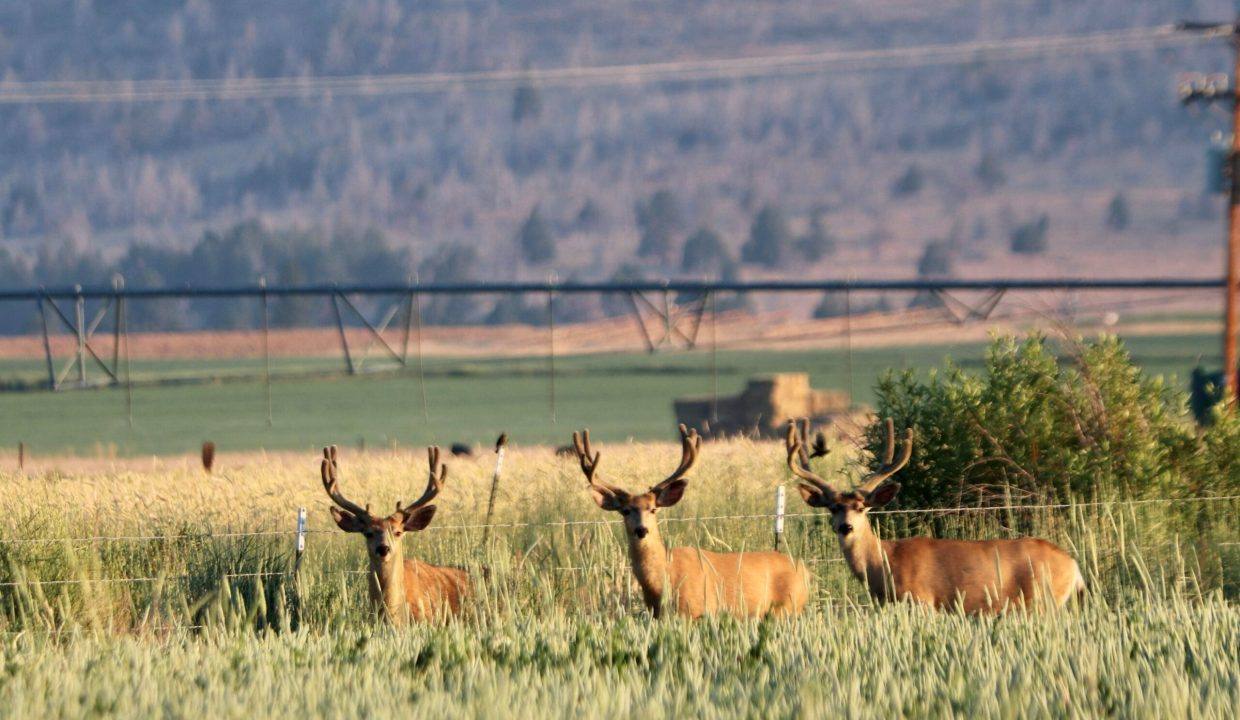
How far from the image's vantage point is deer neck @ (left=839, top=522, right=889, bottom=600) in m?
13.7

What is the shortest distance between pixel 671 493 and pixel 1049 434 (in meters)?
5.69

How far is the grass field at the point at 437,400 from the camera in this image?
343 feet

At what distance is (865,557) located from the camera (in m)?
13.8

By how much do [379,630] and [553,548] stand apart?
4740mm

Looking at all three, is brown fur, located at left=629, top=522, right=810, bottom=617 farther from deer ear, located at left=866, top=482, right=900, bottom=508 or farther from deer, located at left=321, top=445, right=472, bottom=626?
deer, located at left=321, top=445, right=472, bottom=626

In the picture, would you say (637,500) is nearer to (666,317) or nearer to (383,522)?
(383,522)

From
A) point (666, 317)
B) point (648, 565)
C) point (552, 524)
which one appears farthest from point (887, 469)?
point (666, 317)

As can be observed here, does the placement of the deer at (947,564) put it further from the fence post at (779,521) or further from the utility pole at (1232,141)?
the utility pole at (1232,141)

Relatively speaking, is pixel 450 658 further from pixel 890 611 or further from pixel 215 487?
pixel 215 487

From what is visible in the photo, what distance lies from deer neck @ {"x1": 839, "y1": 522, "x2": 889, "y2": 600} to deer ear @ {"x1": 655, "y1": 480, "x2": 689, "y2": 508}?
1.21 m

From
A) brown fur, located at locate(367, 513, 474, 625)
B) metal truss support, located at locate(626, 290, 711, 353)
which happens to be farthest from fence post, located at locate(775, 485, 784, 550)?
metal truss support, located at locate(626, 290, 711, 353)

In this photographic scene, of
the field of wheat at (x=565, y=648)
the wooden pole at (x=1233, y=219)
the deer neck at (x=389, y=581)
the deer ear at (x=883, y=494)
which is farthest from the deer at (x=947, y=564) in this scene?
the wooden pole at (x=1233, y=219)

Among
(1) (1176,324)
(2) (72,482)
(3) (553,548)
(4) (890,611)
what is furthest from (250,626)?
(1) (1176,324)

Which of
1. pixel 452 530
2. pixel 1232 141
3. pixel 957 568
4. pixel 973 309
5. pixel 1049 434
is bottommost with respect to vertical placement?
pixel 957 568
